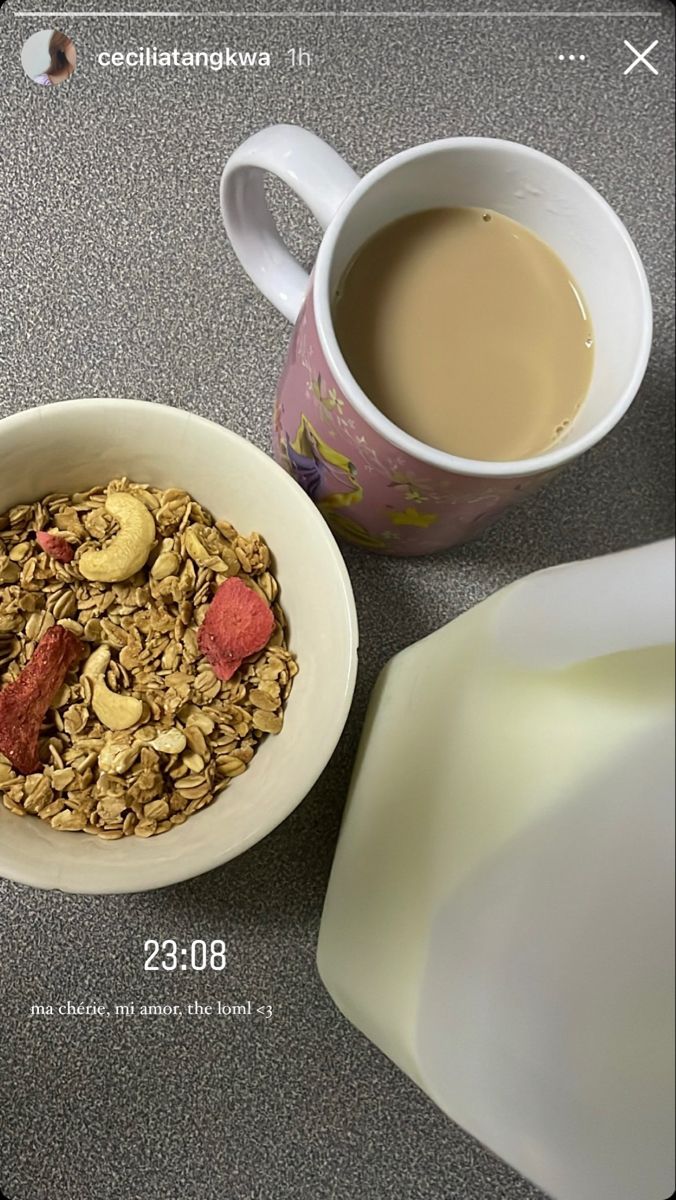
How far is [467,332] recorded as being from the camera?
42 cm

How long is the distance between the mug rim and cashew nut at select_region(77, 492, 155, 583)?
0.42ft

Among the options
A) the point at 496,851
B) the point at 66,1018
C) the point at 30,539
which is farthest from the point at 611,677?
the point at 66,1018

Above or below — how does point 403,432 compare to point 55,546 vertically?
above

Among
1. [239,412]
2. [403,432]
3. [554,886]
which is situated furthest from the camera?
[239,412]

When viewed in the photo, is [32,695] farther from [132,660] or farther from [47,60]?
[47,60]

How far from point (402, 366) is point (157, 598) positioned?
16 cm

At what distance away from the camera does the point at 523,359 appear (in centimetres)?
42

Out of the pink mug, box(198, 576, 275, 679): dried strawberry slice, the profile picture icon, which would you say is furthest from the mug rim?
the profile picture icon

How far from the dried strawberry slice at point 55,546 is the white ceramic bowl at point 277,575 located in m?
0.02

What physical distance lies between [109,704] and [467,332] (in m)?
0.24

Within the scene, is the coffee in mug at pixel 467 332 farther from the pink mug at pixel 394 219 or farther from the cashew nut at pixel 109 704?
the cashew nut at pixel 109 704

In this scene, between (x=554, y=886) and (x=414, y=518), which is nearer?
(x=554, y=886)

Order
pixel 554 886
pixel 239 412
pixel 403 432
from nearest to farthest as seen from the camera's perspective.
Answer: pixel 554 886
pixel 403 432
pixel 239 412

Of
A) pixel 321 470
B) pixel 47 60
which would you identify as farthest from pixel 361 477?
pixel 47 60
